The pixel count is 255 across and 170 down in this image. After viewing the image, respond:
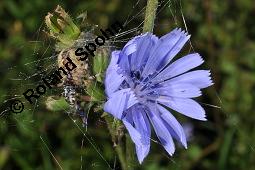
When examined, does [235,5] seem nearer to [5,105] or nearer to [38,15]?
[38,15]

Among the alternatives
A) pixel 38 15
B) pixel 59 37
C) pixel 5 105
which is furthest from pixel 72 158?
pixel 59 37

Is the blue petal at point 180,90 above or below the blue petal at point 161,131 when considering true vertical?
above

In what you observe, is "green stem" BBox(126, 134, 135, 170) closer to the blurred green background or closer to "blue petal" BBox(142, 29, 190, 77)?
"blue petal" BBox(142, 29, 190, 77)

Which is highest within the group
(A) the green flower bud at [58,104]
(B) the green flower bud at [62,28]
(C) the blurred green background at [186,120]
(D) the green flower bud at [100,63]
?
(B) the green flower bud at [62,28]

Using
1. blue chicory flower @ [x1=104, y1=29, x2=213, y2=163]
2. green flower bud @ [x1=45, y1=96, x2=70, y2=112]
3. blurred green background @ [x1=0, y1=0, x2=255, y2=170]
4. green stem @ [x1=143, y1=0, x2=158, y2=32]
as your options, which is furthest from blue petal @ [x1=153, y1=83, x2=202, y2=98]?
blurred green background @ [x1=0, y1=0, x2=255, y2=170]

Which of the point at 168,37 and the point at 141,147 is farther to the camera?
the point at 168,37

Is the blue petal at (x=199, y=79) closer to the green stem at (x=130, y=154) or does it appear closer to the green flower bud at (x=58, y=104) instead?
the green stem at (x=130, y=154)

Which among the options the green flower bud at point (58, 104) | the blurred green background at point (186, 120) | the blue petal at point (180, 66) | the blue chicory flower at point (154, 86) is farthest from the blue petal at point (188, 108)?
the blurred green background at point (186, 120)
